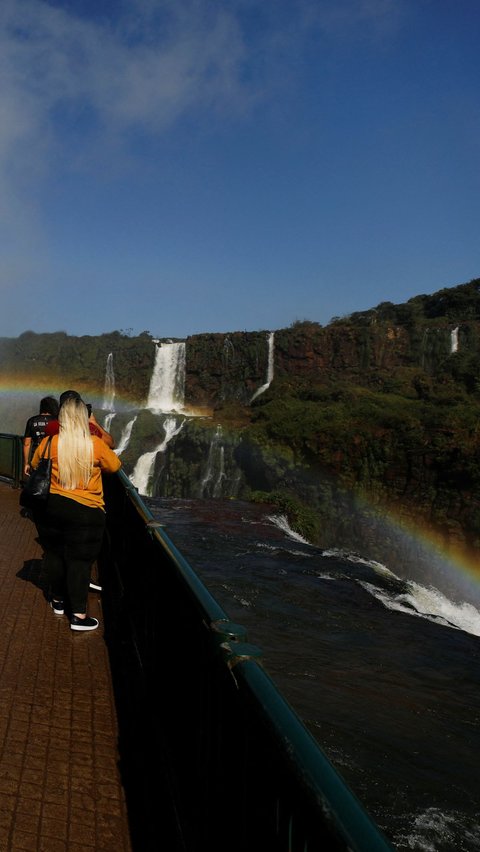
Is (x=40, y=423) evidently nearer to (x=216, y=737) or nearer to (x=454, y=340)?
(x=216, y=737)

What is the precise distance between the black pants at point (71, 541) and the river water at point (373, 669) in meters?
2.89

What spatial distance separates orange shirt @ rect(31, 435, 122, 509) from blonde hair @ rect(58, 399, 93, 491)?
0.05 meters

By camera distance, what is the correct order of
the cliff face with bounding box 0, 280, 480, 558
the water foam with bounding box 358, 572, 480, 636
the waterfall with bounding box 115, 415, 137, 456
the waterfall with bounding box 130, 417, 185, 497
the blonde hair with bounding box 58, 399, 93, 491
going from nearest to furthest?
the blonde hair with bounding box 58, 399, 93, 491, the water foam with bounding box 358, 572, 480, 636, the cliff face with bounding box 0, 280, 480, 558, the waterfall with bounding box 130, 417, 185, 497, the waterfall with bounding box 115, 415, 137, 456

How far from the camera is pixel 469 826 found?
5145mm

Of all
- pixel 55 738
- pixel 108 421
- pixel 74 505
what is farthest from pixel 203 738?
pixel 108 421

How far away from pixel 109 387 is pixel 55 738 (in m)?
53.2

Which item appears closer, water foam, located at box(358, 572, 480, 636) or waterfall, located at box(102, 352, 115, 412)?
water foam, located at box(358, 572, 480, 636)

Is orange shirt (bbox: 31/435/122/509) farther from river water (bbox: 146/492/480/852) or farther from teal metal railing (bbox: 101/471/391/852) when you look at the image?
river water (bbox: 146/492/480/852)

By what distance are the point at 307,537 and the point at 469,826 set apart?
1387 cm

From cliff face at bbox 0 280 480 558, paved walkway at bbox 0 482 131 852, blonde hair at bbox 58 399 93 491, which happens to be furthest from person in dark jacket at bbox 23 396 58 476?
cliff face at bbox 0 280 480 558

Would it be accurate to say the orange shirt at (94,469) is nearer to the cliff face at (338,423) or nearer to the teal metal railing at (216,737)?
the teal metal railing at (216,737)

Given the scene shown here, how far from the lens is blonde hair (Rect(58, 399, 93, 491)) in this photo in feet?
14.4

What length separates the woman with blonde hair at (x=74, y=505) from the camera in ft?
14.6

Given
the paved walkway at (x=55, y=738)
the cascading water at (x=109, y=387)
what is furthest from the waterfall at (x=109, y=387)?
the paved walkway at (x=55, y=738)
